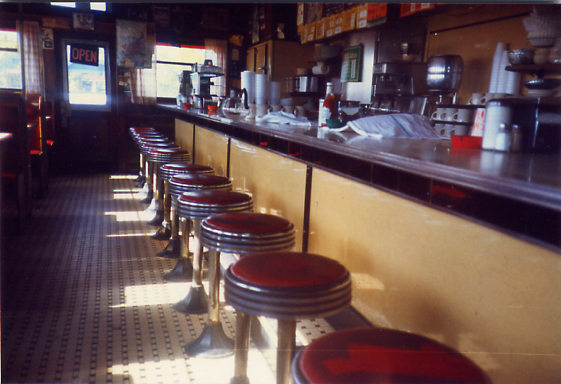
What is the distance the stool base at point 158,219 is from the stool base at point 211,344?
2543 millimetres

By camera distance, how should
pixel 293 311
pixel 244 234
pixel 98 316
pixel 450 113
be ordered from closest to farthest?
pixel 293 311 < pixel 244 234 < pixel 98 316 < pixel 450 113

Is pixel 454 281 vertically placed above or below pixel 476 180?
below

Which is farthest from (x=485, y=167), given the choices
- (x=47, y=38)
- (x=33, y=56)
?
(x=47, y=38)

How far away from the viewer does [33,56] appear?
7.28 m

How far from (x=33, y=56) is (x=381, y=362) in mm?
8082

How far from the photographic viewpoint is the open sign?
7.63 m

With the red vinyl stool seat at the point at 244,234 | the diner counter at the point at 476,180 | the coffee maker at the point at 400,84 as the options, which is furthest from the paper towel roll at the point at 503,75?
the red vinyl stool seat at the point at 244,234

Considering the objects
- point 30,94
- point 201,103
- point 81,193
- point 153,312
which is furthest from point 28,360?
point 30,94

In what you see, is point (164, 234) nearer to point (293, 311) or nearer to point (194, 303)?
point (194, 303)

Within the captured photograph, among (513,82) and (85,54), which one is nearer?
(513,82)

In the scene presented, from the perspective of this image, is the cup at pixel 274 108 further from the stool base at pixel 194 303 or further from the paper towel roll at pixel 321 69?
the paper towel roll at pixel 321 69

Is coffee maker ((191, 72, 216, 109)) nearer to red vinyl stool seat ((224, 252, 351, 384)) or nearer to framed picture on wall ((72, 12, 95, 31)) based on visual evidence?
framed picture on wall ((72, 12, 95, 31))

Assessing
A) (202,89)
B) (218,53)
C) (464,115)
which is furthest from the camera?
(218,53)

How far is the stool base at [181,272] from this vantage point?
3.13m
